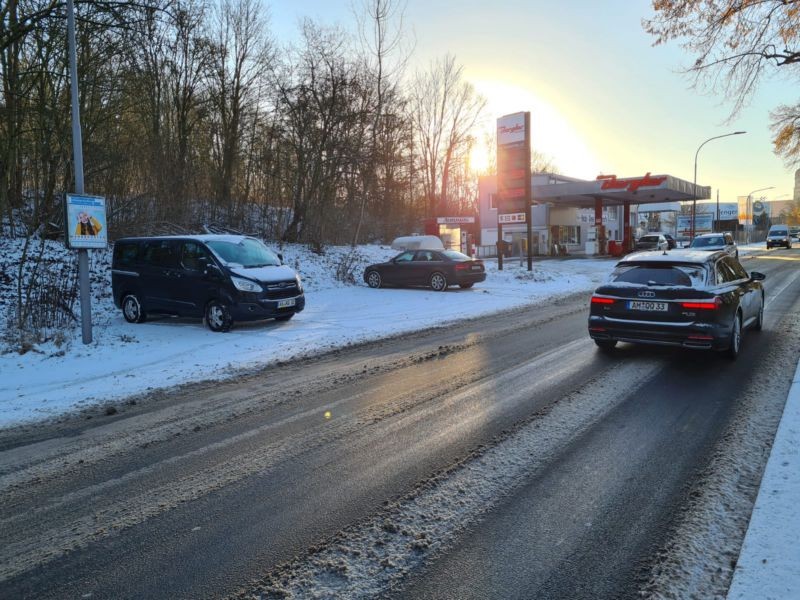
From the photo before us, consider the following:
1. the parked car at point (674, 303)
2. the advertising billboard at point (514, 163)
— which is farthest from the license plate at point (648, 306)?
the advertising billboard at point (514, 163)

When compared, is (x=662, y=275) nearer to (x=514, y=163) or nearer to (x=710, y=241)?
(x=514, y=163)

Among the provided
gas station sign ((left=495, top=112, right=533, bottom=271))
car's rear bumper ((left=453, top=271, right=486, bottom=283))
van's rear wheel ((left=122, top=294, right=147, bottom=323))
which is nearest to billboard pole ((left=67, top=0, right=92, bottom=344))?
van's rear wheel ((left=122, top=294, right=147, bottom=323))

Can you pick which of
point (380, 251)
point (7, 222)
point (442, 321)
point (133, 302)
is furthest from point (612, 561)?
point (380, 251)

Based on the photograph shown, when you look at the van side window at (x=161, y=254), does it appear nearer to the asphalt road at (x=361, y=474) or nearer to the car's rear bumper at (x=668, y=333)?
the asphalt road at (x=361, y=474)

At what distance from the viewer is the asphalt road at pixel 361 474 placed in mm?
2883

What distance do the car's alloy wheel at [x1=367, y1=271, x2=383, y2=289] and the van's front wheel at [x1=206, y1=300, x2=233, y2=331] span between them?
910 cm

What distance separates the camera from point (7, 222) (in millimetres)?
17109

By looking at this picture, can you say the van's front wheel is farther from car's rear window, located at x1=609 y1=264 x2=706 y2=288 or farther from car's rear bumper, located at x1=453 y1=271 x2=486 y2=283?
car's rear bumper, located at x1=453 y1=271 x2=486 y2=283

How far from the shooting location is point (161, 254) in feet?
39.4

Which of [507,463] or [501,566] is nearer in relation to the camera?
[501,566]

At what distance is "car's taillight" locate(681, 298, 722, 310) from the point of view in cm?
715

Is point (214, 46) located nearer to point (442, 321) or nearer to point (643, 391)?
point (442, 321)

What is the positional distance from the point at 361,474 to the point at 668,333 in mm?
5294

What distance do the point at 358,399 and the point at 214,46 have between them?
2593 cm
